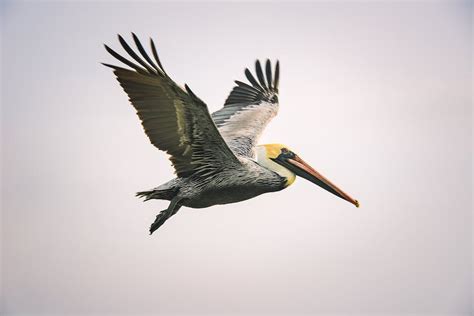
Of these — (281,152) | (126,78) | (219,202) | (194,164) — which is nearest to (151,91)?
(126,78)

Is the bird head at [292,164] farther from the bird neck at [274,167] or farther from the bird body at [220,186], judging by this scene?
the bird body at [220,186]

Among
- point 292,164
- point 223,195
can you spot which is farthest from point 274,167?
point 223,195

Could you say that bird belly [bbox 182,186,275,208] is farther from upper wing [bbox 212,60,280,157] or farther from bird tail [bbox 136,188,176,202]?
upper wing [bbox 212,60,280,157]

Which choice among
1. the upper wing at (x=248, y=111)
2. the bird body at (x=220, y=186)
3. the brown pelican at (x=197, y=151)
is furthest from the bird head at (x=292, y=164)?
the bird body at (x=220, y=186)

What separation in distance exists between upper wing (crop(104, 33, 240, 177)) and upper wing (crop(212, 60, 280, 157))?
1363 millimetres

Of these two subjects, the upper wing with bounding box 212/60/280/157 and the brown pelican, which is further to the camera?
the upper wing with bounding box 212/60/280/157

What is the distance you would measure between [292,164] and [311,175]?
15.0 inches

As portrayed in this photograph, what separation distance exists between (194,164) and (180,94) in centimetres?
115

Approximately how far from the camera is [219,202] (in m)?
9.63

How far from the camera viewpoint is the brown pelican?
27.6 feet

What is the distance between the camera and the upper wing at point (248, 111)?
10.9 m

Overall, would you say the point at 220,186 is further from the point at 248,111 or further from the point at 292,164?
the point at 248,111

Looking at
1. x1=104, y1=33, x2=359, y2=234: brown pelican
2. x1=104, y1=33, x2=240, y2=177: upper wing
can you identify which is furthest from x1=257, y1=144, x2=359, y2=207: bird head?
x1=104, y1=33, x2=240, y2=177: upper wing

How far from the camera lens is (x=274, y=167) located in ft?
32.8
